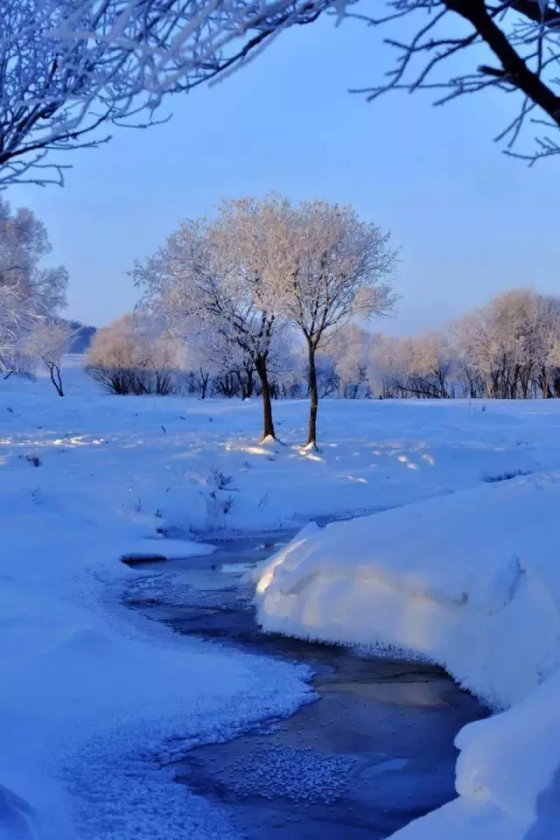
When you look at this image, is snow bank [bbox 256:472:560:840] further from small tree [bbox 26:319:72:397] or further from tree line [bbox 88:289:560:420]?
small tree [bbox 26:319:72:397]

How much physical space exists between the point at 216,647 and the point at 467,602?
2.09 metres

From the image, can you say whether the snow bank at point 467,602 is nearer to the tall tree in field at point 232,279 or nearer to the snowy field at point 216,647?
the snowy field at point 216,647

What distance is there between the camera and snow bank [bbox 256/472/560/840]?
9.04 ft

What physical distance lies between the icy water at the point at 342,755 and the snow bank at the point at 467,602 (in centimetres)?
25

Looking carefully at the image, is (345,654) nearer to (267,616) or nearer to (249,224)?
(267,616)

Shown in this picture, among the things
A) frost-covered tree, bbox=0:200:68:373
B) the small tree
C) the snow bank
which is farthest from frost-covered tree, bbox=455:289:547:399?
the snow bank

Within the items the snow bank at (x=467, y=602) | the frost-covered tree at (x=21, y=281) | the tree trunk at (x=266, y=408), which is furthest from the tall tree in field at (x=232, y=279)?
the snow bank at (x=467, y=602)

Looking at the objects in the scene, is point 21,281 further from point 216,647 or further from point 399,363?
point 399,363

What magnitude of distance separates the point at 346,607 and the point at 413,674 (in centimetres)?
100

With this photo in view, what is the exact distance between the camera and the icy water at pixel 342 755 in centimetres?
360

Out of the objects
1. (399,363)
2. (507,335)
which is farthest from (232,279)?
(399,363)

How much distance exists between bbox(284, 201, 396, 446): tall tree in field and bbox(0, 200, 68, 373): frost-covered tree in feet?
22.7

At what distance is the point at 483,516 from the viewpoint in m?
6.65

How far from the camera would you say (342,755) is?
13.9ft
